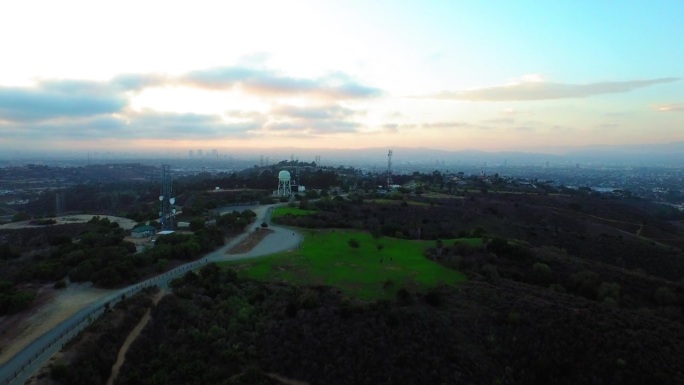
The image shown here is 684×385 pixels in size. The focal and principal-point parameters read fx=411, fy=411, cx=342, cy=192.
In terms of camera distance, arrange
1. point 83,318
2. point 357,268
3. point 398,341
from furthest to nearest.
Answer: point 357,268 → point 83,318 → point 398,341

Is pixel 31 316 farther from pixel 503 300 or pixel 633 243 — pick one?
pixel 633 243

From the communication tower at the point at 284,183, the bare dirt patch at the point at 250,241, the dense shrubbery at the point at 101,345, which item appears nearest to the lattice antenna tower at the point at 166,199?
the bare dirt patch at the point at 250,241

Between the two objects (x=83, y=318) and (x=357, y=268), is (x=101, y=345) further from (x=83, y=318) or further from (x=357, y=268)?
(x=357, y=268)

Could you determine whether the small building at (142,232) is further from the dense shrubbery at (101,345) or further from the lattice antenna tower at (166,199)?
the dense shrubbery at (101,345)

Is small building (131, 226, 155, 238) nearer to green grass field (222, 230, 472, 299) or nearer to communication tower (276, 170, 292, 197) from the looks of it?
green grass field (222, 230, 472, 299)

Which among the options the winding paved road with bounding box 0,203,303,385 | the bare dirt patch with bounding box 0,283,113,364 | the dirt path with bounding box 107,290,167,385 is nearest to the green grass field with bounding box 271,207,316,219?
the winding paved road with bounding box 0,203,303,385

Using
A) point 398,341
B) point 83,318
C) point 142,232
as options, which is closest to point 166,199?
point 142,232
